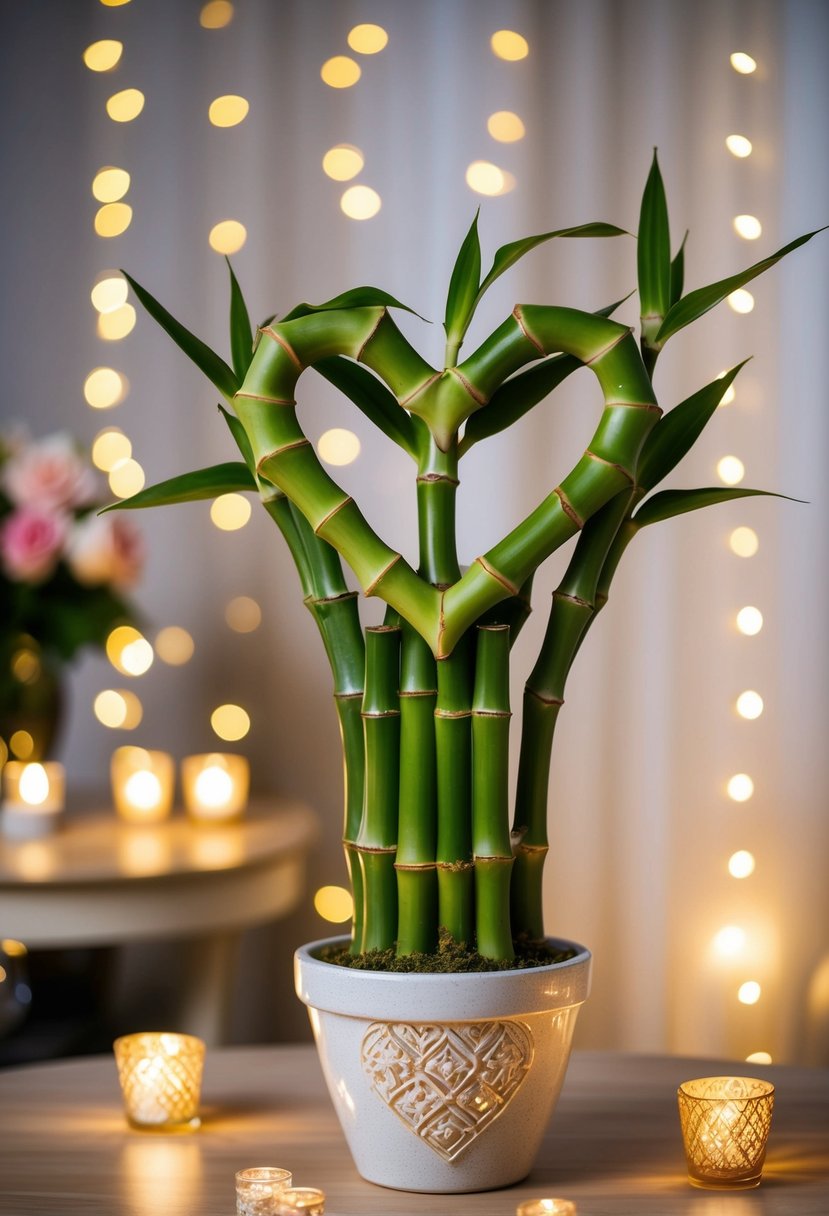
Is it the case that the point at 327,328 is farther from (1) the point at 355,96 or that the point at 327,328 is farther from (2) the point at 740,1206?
(1) the point at 355,96

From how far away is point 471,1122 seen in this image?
0.61 m

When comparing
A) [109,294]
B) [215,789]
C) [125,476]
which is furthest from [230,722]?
[109,294]

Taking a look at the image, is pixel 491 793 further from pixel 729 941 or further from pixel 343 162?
pixel 343 162

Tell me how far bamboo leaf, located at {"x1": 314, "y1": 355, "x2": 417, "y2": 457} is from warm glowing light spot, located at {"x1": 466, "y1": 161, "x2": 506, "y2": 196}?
4.06 feet

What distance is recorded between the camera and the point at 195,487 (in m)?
0.68

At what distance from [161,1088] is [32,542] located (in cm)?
100

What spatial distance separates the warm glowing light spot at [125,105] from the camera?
76.5 inches

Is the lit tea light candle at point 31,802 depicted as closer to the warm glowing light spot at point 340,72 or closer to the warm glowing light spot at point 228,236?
the warm glowing light spot at point 228,236

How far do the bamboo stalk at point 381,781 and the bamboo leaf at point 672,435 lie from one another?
0.17 m

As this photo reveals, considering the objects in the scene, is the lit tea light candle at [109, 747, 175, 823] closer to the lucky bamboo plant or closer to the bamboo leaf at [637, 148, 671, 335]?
the lucky bamboo plant

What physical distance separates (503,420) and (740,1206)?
1.35 ft

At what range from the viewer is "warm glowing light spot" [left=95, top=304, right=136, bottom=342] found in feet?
6.43

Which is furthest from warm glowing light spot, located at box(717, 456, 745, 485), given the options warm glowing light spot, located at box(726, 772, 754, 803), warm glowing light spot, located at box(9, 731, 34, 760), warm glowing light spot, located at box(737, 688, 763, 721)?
warm glowing light spot, located at box(9, 731, 34, 760)

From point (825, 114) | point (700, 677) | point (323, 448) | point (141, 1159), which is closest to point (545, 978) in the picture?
point (141, 1159)
